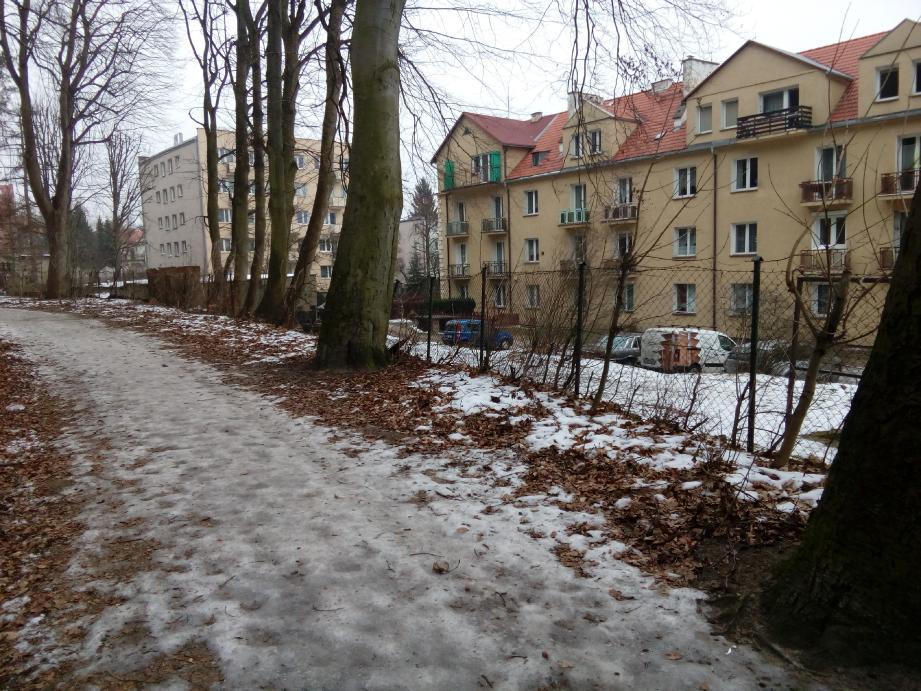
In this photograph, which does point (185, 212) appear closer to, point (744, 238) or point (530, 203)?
point (530, 203)

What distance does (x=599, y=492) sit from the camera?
4.83 metres

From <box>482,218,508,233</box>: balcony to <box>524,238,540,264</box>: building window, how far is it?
1578 millimetres

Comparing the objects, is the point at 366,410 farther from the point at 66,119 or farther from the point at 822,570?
the point at 66,119

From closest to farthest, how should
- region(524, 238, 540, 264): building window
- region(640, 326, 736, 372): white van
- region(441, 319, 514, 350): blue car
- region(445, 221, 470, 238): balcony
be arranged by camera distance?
region(640, 326, 736, 372): white van → region(441, 319, 514, 350): blue car → region(524, 238, 540, 264): building window → region(445, 221, 470, 238): balcony

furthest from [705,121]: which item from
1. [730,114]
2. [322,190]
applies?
[322,190]

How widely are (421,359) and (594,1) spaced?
17.6 feet

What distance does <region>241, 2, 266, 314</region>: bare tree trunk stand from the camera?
18.0 meters

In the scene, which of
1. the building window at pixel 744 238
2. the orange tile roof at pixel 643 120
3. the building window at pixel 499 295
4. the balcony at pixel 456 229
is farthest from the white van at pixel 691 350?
the balcony at pixel 456 229

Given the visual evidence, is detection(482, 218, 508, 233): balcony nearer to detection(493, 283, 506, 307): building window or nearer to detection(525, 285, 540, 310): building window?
detection(493, 283, 506, 307): building window

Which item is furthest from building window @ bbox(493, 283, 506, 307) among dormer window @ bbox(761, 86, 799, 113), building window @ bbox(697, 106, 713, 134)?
building window @ bbox(697, 106, 713, 134)

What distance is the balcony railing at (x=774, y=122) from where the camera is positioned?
84.2 feet

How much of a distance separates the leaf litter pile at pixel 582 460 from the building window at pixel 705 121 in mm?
23960

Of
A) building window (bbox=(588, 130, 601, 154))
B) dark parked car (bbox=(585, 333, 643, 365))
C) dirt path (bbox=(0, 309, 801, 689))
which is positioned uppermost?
building window (bbox=(588, 130, 601, 154))

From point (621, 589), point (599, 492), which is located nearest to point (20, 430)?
point (599, 492)
